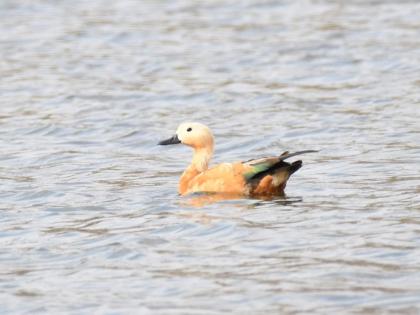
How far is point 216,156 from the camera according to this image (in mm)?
15672

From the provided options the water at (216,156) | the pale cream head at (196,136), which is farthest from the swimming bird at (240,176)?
the water at (216,156)

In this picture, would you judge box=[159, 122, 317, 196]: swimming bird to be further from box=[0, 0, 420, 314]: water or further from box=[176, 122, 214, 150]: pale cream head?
box=[0, 0, 420, 314]: water

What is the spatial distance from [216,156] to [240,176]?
303 cm

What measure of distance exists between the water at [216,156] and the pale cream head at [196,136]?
0.50m

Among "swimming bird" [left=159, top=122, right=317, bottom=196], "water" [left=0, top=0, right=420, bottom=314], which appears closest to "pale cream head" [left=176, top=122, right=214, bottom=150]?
"swimming bird" [left=159, top=122, right=317, bottom=196]

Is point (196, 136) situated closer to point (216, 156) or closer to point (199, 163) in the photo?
point (199, 163)

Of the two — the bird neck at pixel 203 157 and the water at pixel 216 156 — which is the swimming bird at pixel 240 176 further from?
the water at pixel 216 156

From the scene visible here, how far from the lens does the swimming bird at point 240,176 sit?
41.0ft

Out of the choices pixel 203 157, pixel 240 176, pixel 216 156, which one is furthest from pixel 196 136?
pixel 216 156

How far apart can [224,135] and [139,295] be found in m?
7.31

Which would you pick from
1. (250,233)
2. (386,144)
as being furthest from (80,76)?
(250,233)

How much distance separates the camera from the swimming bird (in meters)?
12.5

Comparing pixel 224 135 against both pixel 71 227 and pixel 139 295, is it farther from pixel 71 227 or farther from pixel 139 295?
pixel 139 295

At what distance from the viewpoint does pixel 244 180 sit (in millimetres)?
12641
